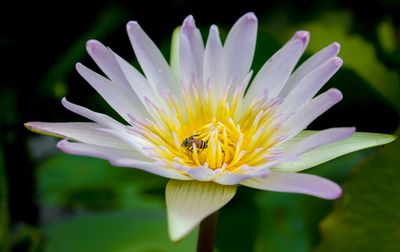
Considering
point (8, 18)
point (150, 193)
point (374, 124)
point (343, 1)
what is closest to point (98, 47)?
point (150, 193)

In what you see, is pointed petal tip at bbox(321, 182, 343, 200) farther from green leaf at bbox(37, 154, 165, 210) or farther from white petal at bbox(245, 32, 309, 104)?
green leaf at bbox(37, 154, 165, 210)

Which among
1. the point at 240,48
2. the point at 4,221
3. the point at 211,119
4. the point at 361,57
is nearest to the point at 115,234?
the point at 4,221

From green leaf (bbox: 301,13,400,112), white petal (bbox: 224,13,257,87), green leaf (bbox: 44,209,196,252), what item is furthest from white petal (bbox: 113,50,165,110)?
green leaf (bbox: 301,13,400,112)

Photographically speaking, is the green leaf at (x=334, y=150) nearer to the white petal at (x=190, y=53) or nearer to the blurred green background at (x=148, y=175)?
the blurred green background at (x=148, y=175)

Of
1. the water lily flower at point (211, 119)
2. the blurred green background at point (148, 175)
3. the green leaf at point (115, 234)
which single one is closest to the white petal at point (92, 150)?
the water lily flower at point (211, 119)

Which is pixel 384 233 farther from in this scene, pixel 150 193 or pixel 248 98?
pixel 150 193

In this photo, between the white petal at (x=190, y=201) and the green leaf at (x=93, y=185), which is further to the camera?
the green leaf at (x=93, y=185)

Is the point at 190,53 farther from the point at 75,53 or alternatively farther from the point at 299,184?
the point at 75,53
